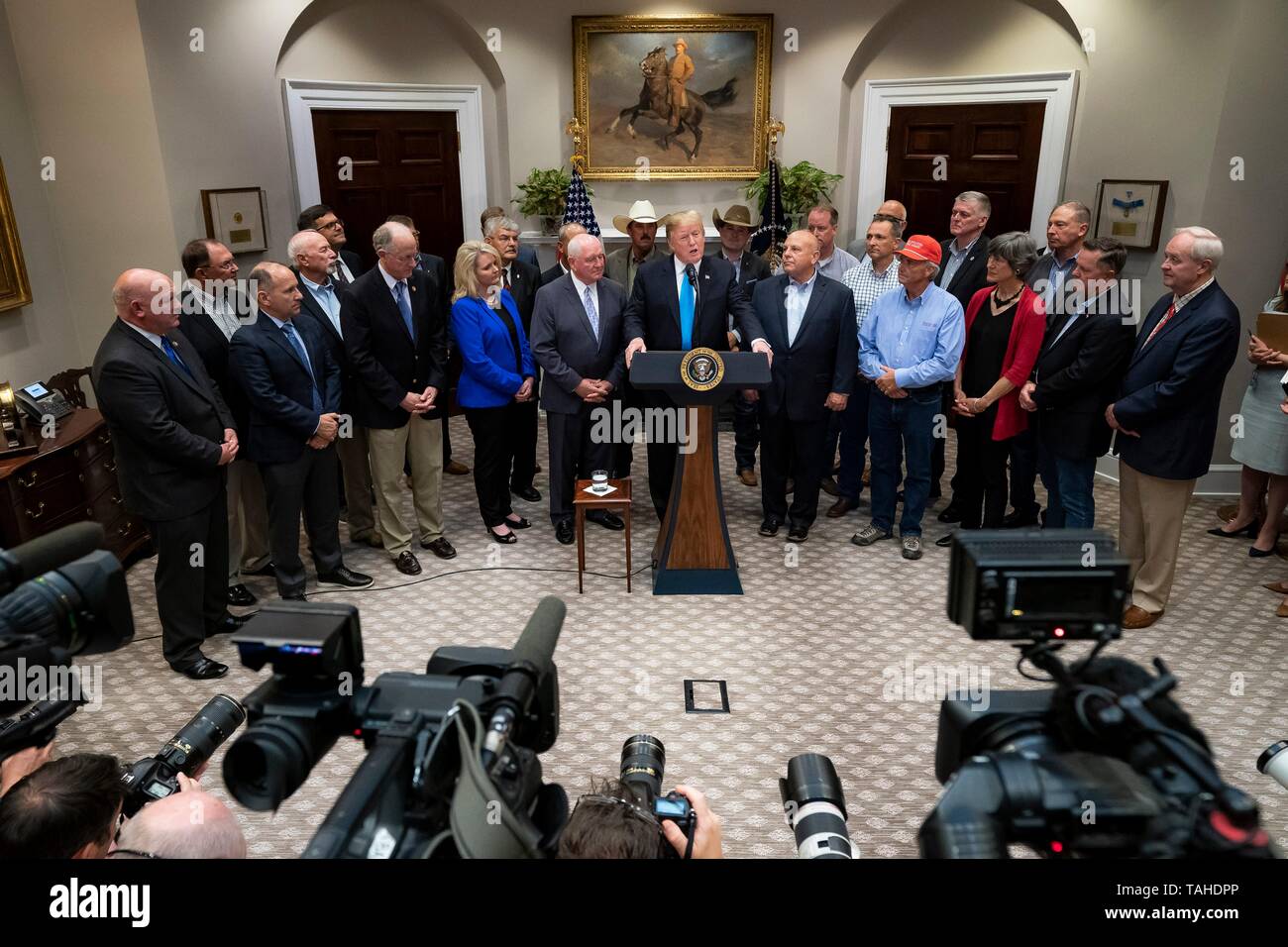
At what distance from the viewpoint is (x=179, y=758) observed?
2418 mm

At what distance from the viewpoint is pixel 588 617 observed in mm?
4895

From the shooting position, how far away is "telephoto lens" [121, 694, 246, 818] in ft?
7.47

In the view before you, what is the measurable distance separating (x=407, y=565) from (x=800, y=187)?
5.02m

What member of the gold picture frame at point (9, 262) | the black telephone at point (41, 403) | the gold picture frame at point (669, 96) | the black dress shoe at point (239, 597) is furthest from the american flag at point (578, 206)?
the black dress shoe at point (239, 597)

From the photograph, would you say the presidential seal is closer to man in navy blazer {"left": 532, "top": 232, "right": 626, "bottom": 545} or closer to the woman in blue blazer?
man in navy blazer {"left": 532, "top": 232, "right": 626, "bottom": 545}

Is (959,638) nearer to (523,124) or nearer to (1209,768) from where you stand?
(1209,768)

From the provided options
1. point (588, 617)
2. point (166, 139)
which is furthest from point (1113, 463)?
point (166, 139)

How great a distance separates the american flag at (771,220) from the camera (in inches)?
321

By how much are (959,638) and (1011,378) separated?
156 cm

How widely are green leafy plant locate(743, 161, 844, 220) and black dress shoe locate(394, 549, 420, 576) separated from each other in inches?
187

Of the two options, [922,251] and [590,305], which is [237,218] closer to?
[590,305]

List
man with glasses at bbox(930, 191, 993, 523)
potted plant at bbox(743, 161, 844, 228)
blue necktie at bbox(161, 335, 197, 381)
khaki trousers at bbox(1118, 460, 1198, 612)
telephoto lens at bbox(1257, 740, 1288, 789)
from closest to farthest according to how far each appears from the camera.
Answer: telephoto lens at bbox(1257, 740, 1288, 789) < blue necktie at bbox(161, 335, 197, 381) < khaki trousers at bbox(1118, 460, 1198, 612) < man with glasses at bbox(930, 191, 993, 523) < potted plant at bbox(743, 161, 844, 228)

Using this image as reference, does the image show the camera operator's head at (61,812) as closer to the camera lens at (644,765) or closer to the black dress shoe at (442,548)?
the camera lens at (644,765)

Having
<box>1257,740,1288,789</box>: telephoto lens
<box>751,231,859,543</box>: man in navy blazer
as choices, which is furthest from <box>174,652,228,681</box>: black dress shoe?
<box>1257,740,1288,789</box>: telephoto lens
